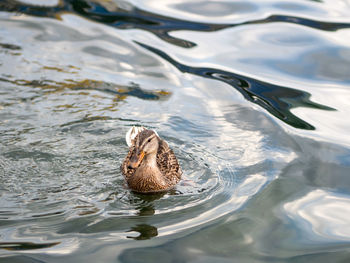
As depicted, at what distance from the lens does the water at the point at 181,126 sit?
5.95 m

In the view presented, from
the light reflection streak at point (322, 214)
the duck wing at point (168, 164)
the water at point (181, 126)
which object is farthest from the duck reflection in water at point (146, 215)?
the light reflection streak at point (322, 214)

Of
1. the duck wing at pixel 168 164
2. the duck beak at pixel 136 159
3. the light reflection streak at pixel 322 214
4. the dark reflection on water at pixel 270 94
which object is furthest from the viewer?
the dark reflection on water at pixel 270 94

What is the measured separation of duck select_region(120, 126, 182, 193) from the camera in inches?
281

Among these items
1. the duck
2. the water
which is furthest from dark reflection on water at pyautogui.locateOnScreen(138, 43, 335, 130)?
the duck

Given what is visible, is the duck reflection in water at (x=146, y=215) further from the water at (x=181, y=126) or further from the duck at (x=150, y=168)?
the duck at (x=150, y=168)

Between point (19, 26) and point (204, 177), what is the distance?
722 centimetres

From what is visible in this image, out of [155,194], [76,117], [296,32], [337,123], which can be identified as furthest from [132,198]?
[296,32]

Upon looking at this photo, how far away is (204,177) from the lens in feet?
24.6

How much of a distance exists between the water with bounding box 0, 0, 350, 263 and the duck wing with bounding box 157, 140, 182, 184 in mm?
166

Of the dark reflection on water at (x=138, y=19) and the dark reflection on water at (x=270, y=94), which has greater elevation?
the dark reflection on water at (x=138, y=19)

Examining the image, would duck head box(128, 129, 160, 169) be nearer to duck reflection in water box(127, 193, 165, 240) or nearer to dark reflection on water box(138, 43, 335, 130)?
duck reflection in water box(127, 193, 165, 240)

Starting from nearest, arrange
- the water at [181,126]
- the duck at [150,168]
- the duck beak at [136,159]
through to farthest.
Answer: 1. the water at [181,126]
2. the duck beak at [136,159]
3. the duck at [150,168]

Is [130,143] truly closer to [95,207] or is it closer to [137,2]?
[95,207]

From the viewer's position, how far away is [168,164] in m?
7.62
